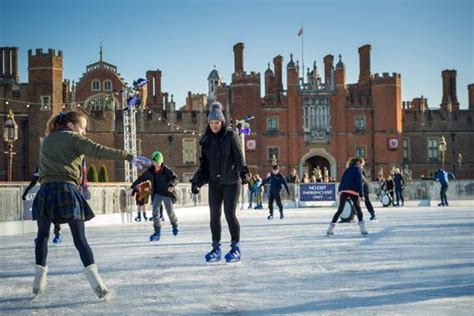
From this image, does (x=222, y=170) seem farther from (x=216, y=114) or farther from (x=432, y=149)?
(x=432, y=149)

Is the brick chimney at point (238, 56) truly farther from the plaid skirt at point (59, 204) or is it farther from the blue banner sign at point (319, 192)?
the plaid skirt at point (59, 204)

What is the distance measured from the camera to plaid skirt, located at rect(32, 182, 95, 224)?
5203mm

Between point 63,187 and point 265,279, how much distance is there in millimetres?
1839

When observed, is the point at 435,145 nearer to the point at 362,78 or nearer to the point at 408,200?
the point at 362,78

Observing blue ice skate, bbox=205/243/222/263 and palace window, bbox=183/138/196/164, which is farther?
palace window, bbox=183/138/196/164

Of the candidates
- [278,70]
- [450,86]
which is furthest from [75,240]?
[450,86]

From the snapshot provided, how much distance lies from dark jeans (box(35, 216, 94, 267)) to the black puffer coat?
224 centimetres

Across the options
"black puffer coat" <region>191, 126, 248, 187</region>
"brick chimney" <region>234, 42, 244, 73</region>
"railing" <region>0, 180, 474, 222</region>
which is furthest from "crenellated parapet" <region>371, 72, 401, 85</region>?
"black puffer coat" <region>191, 126, 248, 187</region>

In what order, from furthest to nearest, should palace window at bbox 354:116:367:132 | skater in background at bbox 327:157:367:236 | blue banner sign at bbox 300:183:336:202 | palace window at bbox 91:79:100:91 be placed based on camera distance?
palace window at bbox 91:79:100:91 < palace window at bbox 354:116:367:132 < blue banner sign at bbox 300:183:336:202 < skater in background at bbox 327:157:367:236

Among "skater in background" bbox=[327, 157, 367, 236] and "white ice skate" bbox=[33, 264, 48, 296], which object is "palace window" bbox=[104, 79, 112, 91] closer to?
"skater in background" bbox=[327, 157, 367, 236]

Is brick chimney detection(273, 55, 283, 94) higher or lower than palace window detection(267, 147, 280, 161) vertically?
higher

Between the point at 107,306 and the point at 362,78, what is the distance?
166ft

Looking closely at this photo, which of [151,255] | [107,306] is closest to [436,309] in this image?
[107,306]

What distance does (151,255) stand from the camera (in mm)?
8391
